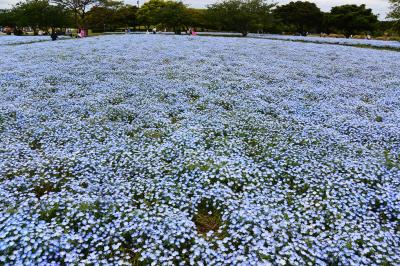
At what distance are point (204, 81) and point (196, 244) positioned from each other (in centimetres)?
1058

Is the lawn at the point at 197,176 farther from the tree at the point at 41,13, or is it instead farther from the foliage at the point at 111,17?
the foliage at the point at 111,17

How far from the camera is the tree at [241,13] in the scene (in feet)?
164

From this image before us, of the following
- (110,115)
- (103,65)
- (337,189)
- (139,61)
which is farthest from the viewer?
(139,61)

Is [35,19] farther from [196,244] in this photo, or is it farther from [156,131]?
[196,244]

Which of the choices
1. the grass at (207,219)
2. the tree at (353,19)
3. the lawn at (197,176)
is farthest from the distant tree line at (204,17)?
the grass at (207,219)

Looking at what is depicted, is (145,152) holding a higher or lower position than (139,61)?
lower

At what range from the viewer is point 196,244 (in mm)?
4434

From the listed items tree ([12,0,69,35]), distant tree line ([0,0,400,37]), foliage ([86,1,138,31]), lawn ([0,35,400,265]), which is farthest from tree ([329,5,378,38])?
lawn ([0,35,400,265])

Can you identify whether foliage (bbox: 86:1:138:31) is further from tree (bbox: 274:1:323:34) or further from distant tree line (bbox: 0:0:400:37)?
tree (bbox: 274:1:323:34)

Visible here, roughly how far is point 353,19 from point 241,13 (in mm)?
37252

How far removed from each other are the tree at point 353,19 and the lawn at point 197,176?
225 ft

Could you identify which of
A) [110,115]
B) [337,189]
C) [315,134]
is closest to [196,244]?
[337,189]

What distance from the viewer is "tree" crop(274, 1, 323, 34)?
267ft

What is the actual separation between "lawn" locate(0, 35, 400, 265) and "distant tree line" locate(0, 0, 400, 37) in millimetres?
42000
